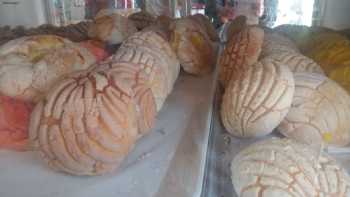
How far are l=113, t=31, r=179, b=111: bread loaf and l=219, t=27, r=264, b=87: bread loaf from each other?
0.47 feet

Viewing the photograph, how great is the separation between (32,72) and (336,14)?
43.7 inches

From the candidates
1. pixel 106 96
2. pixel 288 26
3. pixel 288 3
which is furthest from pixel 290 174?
pixel 288 3

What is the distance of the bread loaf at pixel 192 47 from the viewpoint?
980mm

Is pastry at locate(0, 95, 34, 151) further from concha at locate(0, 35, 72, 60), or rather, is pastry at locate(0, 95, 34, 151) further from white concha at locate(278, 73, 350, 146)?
white concha at locate(278, 73, 350, 146)

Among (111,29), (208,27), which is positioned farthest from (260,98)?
(208,27)

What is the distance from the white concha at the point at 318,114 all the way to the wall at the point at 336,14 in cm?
73

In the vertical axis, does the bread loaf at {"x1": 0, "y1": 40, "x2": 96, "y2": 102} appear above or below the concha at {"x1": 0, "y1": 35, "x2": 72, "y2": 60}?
below

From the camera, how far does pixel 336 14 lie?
4.23 feet

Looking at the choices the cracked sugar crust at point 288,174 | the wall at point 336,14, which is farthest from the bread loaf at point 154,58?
the wall at point 336,14

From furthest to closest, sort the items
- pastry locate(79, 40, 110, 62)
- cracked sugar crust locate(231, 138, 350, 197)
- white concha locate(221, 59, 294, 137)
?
pastry locate(79, 40, 110, 62)
white concha locate(221, 59, 294, 137)
cracked sugar crust locate(231, 138, 350, 197)

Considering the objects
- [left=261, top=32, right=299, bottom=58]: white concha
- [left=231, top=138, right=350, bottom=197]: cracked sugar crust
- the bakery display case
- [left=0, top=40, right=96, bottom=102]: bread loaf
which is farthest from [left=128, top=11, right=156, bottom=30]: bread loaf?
[left=231, top=138, right=350, bottom=197]: cracked sugar crust

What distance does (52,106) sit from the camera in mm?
551

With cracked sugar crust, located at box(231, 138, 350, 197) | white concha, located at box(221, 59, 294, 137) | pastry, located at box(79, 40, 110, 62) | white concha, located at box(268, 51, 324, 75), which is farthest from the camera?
pastry, located at box(79, 40, 110, 62)

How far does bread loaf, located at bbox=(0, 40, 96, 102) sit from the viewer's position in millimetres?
657
